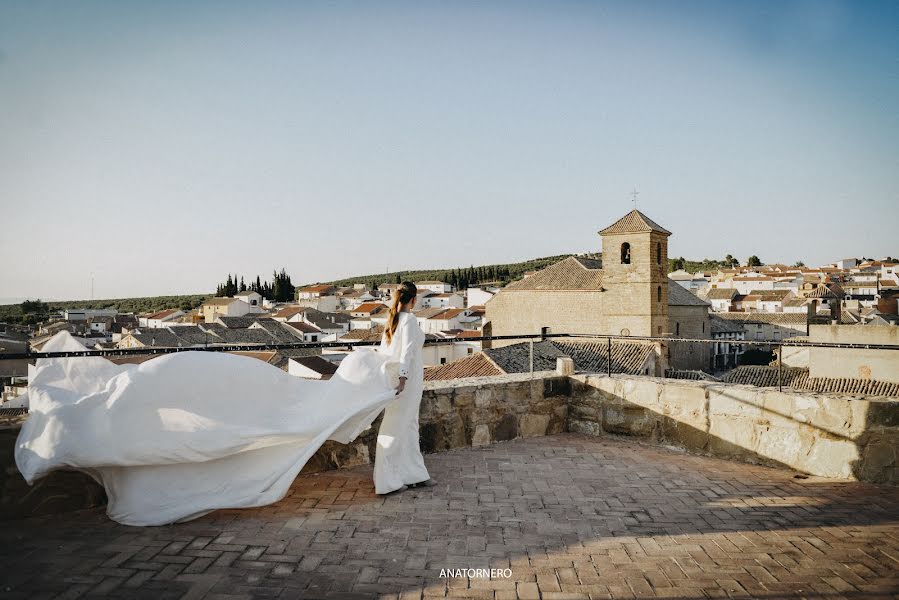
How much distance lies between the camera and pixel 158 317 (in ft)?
276

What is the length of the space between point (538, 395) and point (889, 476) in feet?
10.2

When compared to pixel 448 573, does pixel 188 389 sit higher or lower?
higher

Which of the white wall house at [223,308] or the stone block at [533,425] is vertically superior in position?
the stone block at [533,425]

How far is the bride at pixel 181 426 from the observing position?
3.63 metres

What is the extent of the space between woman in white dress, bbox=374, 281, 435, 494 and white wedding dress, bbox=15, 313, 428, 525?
361 mm

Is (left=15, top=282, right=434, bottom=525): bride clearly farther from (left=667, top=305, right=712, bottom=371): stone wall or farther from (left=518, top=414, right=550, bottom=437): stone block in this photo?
(left=667, top=305, right=712, bottom=371): stone wall

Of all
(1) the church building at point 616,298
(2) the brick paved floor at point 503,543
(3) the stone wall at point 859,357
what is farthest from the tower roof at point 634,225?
(2) the brick paved floor at point 503,543

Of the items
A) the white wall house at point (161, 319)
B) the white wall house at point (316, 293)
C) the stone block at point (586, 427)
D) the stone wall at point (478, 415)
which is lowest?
the white wall house at point (161, 319)

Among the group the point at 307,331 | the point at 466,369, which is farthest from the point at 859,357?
the point at 307,331

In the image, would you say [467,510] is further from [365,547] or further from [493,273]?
[493,273]

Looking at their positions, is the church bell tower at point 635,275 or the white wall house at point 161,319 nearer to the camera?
the church bell tower at point 635,275

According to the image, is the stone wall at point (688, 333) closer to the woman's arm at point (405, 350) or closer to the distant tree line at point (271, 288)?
the woman's arm at point (405, 350)

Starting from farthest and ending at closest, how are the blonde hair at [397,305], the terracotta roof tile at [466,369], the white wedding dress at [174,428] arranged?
the terracotta roof tile at [466,369]
the blonde hair at [397,305]
the white wedding dress at [174,428]

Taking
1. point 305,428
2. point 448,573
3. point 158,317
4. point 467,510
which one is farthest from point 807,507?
point 158,317
